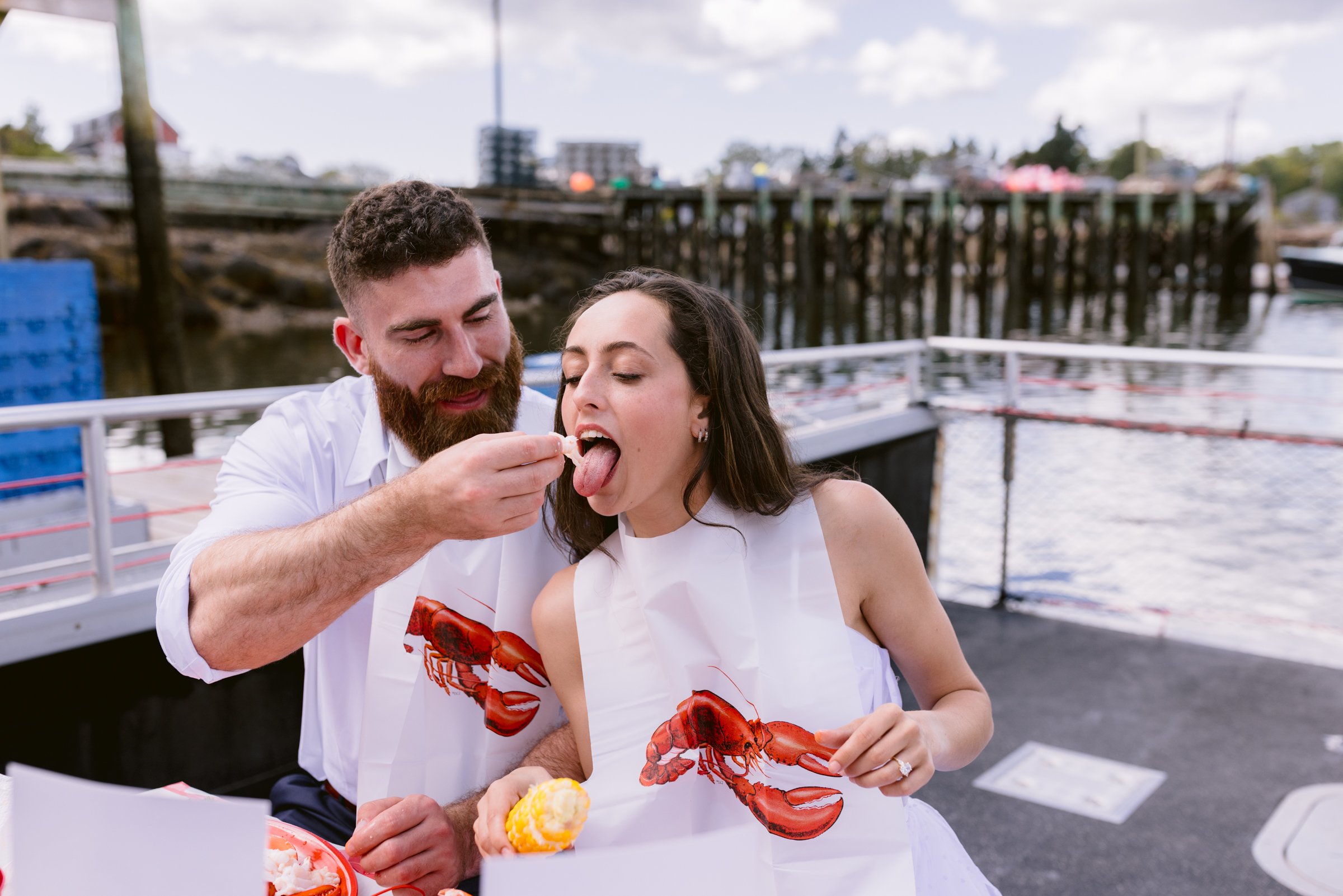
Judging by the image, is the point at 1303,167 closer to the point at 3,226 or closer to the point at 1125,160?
the point at 1125,160

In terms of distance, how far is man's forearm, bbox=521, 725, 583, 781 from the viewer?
1.90 m

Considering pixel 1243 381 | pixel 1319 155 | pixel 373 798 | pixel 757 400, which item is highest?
pixel 1319 155

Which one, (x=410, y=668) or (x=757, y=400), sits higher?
(x=757, y=400)

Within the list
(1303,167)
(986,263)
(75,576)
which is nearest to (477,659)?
(75,576)

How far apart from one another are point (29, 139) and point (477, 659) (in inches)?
2685

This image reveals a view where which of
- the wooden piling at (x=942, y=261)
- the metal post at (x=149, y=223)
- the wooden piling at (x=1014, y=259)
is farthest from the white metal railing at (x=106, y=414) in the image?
the wooden piling at (x=1014, y=259)

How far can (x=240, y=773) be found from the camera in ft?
12.4

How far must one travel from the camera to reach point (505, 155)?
41594 mm

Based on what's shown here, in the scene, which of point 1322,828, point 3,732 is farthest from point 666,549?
point 1322,828

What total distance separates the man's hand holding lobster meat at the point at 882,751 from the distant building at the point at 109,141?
3964cm

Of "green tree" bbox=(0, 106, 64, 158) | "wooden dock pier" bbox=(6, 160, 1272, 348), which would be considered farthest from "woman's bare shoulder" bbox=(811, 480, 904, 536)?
"green tree" bbox=(0, 106, 64, 158)

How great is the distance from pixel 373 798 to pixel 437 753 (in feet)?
0.48

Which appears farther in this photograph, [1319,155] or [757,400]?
[1319,155]

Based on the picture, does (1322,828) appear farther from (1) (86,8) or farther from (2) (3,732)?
(1) (86,8)
